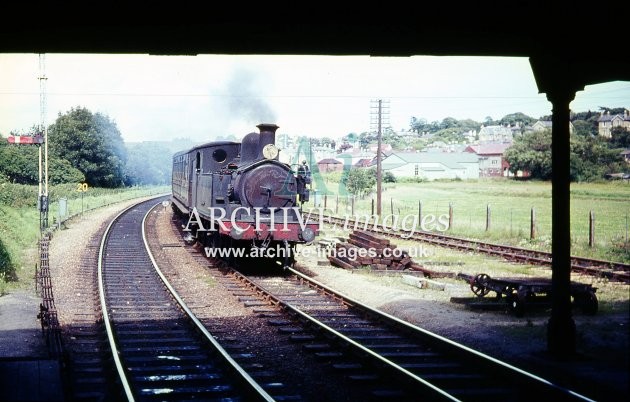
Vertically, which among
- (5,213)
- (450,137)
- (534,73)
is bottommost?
(5,213)

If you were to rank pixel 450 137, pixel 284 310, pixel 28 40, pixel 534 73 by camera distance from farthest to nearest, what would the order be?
pixel 450 137, pixel 284 310, pixel 534 73, pixel 28 40

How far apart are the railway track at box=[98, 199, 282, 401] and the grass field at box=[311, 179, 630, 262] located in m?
8.13

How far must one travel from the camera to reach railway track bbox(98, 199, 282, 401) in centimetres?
715

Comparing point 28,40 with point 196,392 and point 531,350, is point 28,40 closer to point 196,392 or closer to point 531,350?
point 196,392

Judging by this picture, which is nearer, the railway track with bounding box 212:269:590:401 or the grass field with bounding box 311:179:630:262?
the railway track with bounding box 212:269:590:401

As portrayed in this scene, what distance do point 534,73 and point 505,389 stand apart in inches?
152

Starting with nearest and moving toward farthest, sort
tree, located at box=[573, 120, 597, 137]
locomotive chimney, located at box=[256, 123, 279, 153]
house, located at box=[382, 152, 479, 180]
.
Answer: tree, located at box=[573, 120, 597, 137], locomotive chimney, located at box=[256, 123, 279, 153], house, located at box=[382, 152, 479, 180]

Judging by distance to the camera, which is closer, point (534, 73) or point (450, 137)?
point (534, 73)

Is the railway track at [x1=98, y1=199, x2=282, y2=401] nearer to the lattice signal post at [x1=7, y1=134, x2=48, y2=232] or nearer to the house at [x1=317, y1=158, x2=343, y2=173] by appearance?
the lattice signal post at [x1=7, y1=134, x2=48, y2=232]

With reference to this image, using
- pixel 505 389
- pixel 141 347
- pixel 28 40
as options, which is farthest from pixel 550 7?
pixel 141 347

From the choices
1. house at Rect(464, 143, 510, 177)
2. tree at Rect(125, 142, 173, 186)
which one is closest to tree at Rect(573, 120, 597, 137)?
house at Rect(464, 143, 510, 177)

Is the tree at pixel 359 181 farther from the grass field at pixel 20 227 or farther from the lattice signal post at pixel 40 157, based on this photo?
the lattice signal post at pixel 40 157

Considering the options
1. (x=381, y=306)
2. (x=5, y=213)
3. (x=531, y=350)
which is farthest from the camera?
(x=5, y=213)

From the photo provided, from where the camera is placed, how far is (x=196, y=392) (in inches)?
281
